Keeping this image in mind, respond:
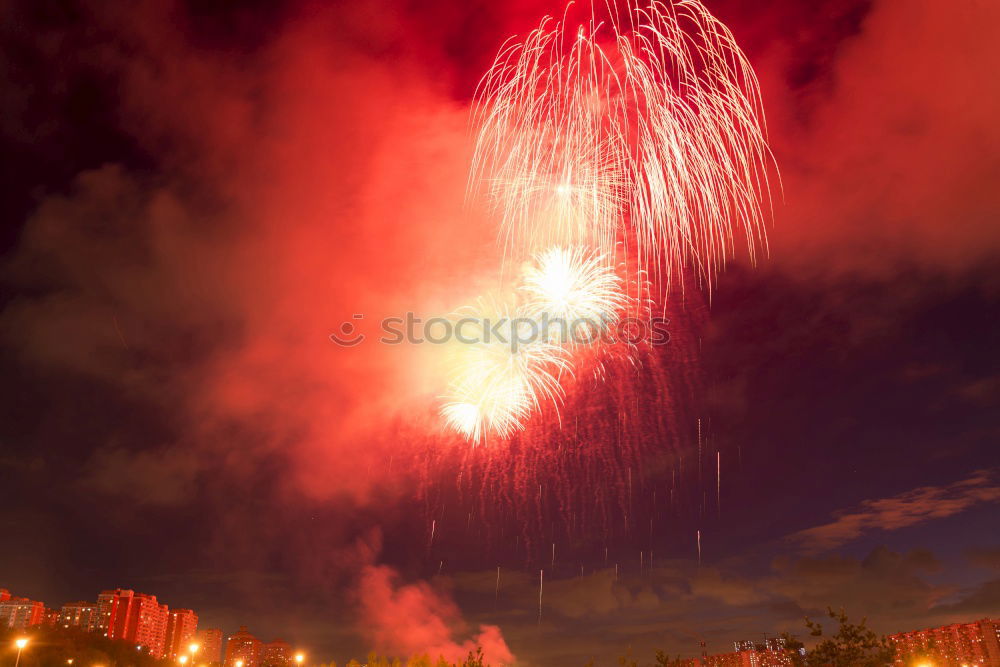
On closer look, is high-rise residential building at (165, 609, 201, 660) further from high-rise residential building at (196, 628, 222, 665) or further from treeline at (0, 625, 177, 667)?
treeline at (0, 625, 177, 667)

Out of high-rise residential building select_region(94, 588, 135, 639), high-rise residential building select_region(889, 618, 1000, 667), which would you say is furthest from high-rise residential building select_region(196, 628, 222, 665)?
high-rise residential building select_region(889, 618, 1000, 667)

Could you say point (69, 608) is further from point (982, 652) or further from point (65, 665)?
point (982, 652)


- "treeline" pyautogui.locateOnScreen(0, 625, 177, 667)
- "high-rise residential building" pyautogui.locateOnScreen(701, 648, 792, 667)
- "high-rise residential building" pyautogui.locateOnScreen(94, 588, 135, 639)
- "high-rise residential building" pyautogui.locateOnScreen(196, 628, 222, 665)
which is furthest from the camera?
"high-rise residential building" pyautogui.locateOnScreen(196, 628, 222, 665)

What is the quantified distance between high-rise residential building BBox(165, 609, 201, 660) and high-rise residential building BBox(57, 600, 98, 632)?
38.4 ft

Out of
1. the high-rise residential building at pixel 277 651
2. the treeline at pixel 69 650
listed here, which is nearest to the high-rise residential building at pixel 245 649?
the high-rise residential building at pixel 277 651

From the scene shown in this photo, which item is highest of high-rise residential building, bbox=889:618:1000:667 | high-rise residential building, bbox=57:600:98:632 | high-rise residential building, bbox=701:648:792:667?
high-rise residential building, bbox=57:600:98:632

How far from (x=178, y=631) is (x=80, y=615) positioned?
48.7ft

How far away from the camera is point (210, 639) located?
108 m

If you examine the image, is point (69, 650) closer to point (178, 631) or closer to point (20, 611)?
point (20, 611)

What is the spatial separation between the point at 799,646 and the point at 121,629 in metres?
77.2

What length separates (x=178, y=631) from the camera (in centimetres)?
9381

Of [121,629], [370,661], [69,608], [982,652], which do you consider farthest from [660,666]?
[69,608]

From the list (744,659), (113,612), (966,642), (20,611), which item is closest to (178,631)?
(113,612)

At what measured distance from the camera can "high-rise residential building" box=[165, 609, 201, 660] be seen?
91.2m
